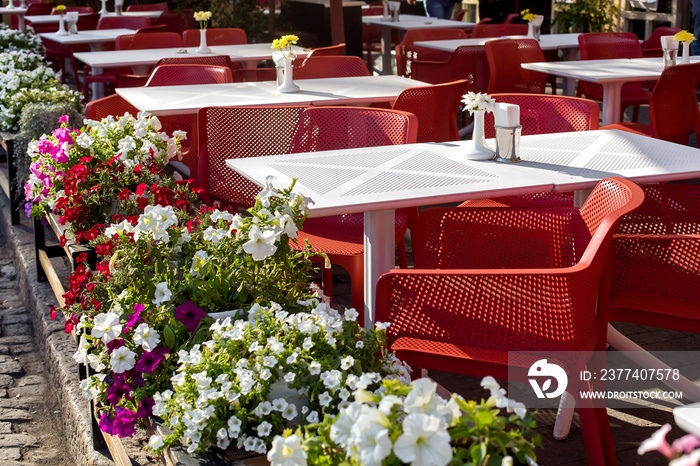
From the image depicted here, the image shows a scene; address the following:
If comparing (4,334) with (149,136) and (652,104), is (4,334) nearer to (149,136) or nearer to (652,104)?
(149,136)

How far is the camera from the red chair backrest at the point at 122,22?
9.67m

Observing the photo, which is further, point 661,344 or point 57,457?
point 661,344

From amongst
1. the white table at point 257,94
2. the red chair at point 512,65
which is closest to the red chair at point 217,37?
the red chair at point 512,65

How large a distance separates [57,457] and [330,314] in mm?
1580

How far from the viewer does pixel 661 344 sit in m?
3.40

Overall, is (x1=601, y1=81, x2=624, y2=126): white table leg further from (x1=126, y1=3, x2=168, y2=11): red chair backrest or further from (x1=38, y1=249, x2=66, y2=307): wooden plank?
(x1=126, y1=3, x2=168, y2=11): red chair backrest

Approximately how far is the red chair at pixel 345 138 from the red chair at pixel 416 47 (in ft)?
13.1

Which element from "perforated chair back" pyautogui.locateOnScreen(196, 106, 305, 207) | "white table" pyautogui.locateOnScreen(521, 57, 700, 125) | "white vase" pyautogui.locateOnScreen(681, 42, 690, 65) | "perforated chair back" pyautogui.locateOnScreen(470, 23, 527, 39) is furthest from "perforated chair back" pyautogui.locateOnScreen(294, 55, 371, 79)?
"perforated chair back" pyautogui.locateOnScreen(470, 23, 527, 39)

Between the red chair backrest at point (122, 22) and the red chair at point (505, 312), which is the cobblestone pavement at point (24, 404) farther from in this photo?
the red chair backrest at point (122, 22)

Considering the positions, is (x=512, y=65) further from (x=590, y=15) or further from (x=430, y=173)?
(x=590, y=15)

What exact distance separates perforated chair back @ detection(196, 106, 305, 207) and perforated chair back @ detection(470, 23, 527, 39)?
4341 millimetres

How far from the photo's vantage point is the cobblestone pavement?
3.08 meters

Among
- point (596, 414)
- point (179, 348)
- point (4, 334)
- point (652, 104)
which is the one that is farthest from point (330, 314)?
point (652, 104)

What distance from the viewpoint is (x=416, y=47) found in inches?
305
